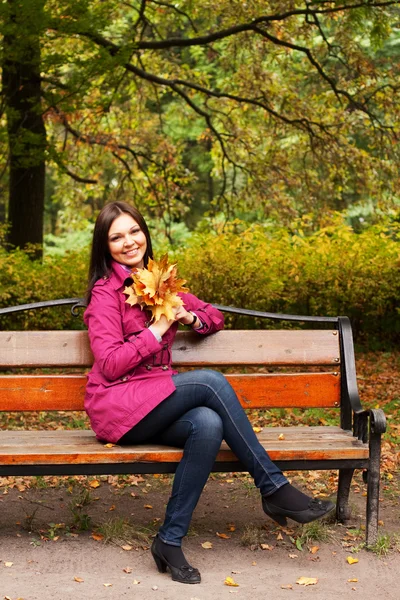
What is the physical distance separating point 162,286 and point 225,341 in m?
0.65

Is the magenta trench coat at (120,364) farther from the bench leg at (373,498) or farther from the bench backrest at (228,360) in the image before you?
the bench leg at (373,498)

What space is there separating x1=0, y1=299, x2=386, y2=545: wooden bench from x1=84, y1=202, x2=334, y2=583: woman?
95 mm

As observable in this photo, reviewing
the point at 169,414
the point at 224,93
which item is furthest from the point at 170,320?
the point at 224,93

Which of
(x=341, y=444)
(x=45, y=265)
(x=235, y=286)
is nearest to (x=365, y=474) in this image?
(x=341, y=444)

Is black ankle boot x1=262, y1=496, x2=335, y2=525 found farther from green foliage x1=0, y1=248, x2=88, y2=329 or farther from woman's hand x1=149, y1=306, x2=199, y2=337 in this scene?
green foliage x1=0, y1=248, x2=88, y2=329

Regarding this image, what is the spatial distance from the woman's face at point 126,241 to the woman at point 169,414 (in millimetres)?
166

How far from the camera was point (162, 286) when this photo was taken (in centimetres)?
379

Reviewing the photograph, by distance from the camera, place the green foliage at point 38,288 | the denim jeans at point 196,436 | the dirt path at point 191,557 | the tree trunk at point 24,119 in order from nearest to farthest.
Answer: the dirt path at point 191,557 < the denim jeans at point 196,436 < the tree trunk at point 24,119 < the green foliage at point 38,288

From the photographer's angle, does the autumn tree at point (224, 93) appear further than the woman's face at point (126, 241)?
Yes

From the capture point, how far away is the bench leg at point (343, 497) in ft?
13.9

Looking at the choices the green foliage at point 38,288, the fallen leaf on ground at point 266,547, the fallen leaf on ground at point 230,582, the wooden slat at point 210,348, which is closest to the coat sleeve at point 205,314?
the wooden slat at point 210,348

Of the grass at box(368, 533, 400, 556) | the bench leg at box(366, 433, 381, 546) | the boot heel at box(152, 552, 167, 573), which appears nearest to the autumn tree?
the bench leg at box(366, 433, 381, 546)

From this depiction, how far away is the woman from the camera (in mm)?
3586

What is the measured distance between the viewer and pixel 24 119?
8430 millimetres
